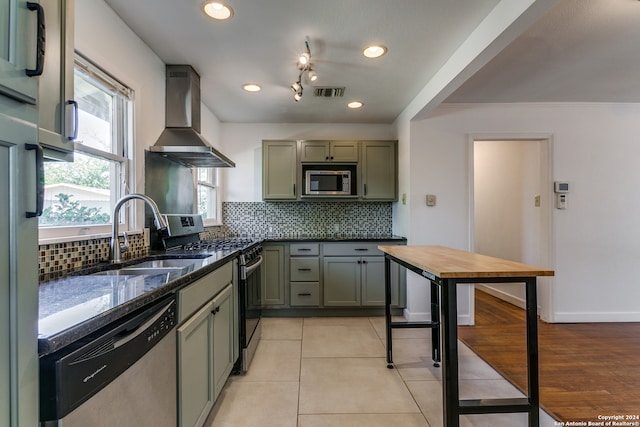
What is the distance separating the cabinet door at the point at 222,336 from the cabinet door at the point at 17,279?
1098 mm

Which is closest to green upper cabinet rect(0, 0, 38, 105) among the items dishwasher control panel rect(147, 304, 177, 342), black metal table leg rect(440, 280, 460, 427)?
dishwasher control panel rect(147, 304, 177, 342)

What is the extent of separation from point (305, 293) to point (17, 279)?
3.01 meters

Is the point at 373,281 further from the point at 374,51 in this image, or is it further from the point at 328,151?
the point at 374,51

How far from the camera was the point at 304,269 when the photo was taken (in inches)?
137

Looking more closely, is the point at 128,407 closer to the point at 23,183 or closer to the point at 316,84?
the point at 23,183

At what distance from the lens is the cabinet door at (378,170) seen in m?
3.72

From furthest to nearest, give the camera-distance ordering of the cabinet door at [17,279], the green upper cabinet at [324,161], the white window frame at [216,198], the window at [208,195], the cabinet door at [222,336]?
1. the green upper cabinet at [324,161]
2. the white window frame at [216,198]
3. the window at [208,195]
4. the cabinet door at [222,336]
5. the cabinet door at [17,279]

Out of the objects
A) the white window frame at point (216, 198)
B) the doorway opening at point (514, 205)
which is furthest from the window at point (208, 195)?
the doorway opening at point (514, 205)

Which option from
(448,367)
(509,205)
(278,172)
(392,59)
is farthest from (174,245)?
(509,205)

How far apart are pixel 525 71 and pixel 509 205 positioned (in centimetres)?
209

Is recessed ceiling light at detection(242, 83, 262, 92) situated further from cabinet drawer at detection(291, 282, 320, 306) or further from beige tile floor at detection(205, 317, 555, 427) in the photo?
beige tile floor at detection(205, 317, 555, 427)

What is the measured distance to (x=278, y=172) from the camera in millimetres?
3719

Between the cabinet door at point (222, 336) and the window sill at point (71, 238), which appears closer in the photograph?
the window sill at point (71, 238)

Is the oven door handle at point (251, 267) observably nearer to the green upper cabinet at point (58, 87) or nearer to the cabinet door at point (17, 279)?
the green upper cabinet at point (58, 87)
